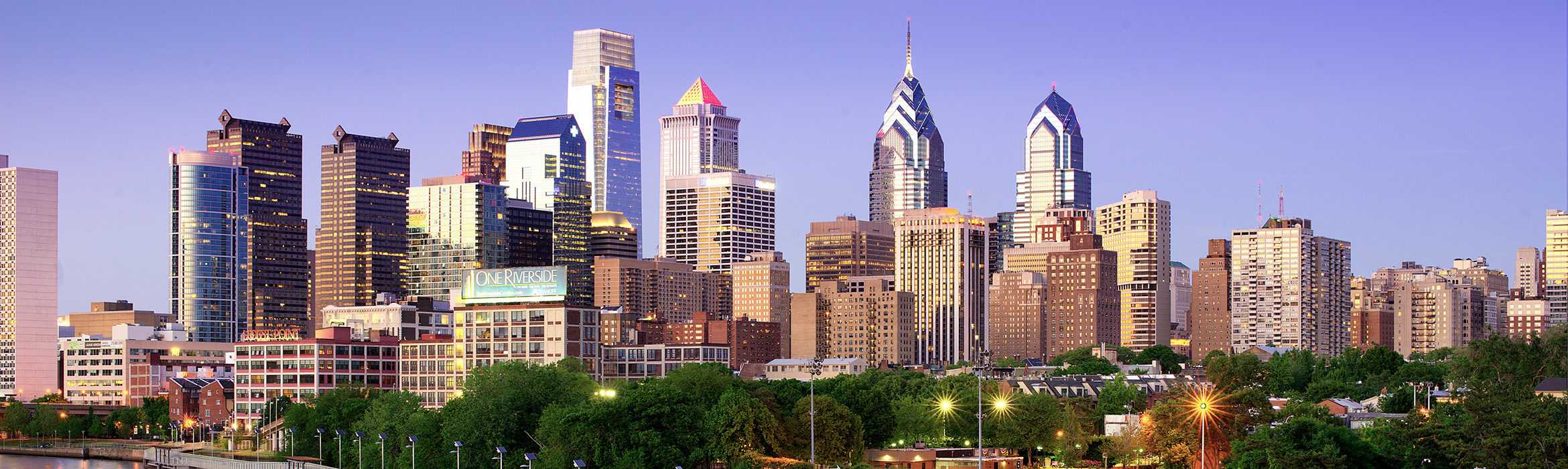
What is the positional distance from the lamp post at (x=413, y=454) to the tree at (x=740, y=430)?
2637 centimetres

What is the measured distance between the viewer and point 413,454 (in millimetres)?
136000

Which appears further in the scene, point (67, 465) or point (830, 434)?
point (67, 465)

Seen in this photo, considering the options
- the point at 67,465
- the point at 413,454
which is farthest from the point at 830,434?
the point at 67,465

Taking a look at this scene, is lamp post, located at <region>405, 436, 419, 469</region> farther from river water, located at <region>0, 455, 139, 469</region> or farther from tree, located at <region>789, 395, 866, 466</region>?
river water, located at <region>0, 455, 139, 469</region>

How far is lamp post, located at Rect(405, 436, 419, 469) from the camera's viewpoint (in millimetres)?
136300

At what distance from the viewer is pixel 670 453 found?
125m

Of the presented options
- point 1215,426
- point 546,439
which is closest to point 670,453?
point 546,439

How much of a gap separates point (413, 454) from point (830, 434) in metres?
35.6

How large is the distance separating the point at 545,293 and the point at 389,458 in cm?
5630

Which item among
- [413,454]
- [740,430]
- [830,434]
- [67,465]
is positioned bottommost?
[67,465]

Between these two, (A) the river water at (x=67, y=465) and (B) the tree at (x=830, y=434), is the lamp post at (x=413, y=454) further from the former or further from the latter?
(A) the river water at (x=67, y=465)

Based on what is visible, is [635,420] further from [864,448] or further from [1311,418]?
[1311,418]

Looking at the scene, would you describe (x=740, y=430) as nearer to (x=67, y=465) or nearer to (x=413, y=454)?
(x=413, y=454)

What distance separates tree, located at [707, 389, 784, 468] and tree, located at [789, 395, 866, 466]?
2.31 metres
